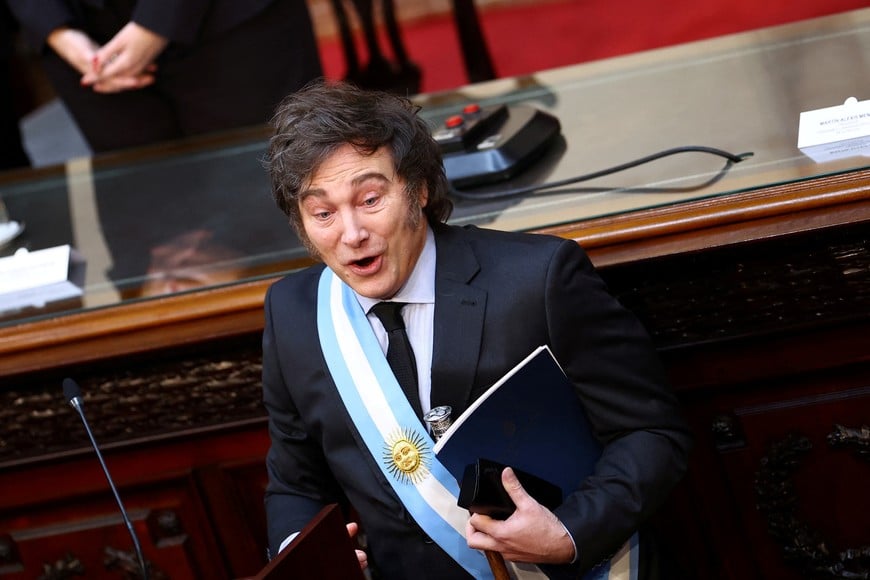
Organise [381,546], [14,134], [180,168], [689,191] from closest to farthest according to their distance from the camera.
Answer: [381,546] < [689,191] < [180,168] < [14,134]

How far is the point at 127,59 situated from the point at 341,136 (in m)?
1.36

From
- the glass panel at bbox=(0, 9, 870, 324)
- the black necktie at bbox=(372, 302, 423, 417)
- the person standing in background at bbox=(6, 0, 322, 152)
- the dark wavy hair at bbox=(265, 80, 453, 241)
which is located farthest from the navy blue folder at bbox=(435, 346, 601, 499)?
the person standing in background at bbox=(6, 0, 322, 152)

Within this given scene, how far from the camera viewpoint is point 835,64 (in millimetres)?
2049

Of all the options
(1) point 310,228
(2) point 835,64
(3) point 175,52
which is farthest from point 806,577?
(3) point 175,52

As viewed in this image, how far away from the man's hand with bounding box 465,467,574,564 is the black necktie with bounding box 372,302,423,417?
0.22 metres

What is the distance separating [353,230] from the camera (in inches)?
58.3

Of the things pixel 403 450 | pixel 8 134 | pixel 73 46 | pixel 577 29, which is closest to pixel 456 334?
pixel 403 450

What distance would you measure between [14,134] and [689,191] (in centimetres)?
239

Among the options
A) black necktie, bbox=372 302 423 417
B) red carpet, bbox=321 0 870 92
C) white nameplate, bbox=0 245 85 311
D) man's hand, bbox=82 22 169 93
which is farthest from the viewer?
red carpet, bbox=321 0 870 92

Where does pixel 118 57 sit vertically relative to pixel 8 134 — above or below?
above

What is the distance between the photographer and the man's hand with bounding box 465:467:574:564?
1390mm

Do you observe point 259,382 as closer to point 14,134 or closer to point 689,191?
point 689,191

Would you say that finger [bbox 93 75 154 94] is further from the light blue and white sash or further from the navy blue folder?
the navy blue folder

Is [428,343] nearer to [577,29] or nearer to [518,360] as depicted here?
[518,360]
